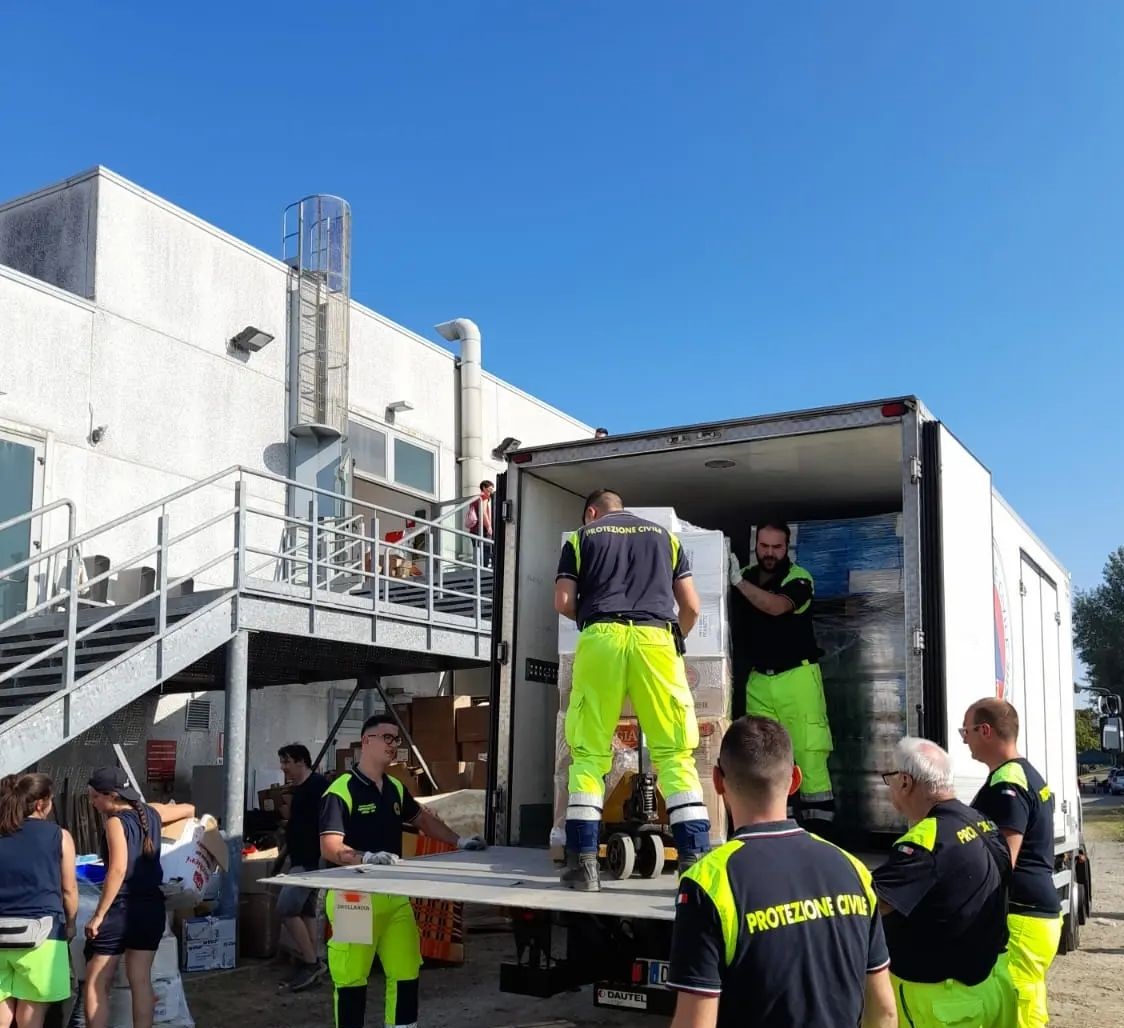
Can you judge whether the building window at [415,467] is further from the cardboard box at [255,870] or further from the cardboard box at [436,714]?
the cardboard box at [255,870]

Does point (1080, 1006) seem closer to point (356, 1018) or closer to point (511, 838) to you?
point (511, 838)

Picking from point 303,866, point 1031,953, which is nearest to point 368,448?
point 303,866

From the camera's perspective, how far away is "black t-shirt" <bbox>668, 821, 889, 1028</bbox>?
2629 millimetres

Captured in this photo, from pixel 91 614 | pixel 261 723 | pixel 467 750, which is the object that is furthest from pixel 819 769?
pixel 261 723

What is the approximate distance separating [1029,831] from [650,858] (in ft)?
5.45

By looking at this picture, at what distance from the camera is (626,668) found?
215 inches

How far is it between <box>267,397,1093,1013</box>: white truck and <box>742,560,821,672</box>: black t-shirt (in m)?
0.19

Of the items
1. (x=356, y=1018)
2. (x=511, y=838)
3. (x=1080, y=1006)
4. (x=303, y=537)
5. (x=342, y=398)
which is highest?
(x=342, y=398)

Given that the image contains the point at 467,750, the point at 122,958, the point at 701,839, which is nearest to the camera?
the point at 701,839

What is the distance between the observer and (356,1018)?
548 centimetres

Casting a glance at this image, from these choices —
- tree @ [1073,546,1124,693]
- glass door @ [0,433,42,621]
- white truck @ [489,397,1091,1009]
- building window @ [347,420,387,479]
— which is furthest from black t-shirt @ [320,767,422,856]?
tree @ [1073,546,1124,693]

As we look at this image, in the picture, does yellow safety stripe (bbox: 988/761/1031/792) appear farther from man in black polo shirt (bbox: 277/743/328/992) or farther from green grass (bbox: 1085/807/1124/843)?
green grass (bbox: 1085/807/1124/843)

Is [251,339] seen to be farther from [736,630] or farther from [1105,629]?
[1105,629]

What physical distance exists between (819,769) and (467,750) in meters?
6.37
